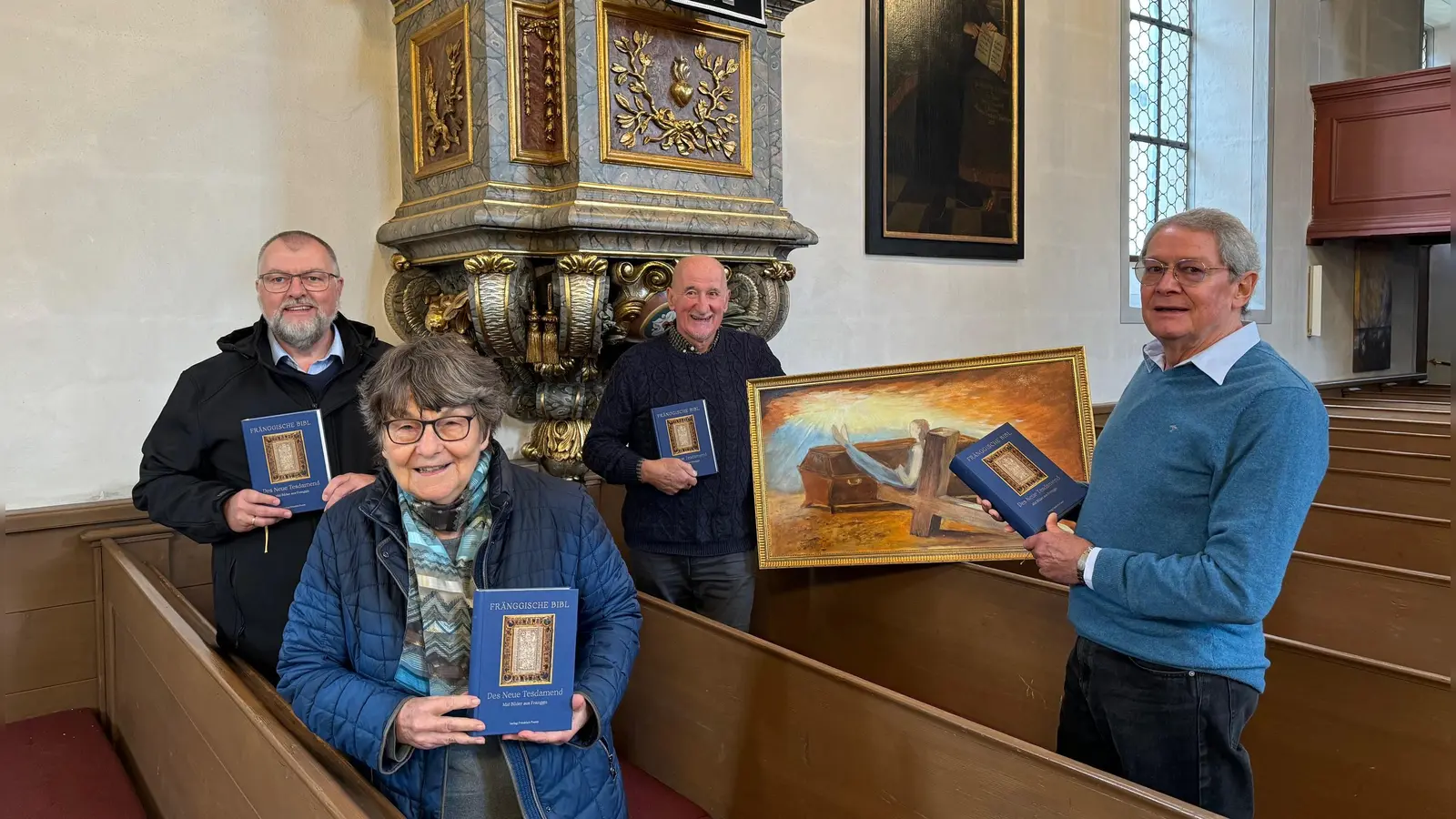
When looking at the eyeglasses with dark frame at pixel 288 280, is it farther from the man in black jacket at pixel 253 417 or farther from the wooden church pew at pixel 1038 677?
the wooden church pew at pixel 1038 677

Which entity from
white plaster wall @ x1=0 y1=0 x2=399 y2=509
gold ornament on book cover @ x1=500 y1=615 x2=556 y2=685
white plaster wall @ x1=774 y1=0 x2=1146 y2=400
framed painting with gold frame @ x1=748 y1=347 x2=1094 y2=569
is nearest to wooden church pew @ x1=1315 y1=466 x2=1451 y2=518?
framed painting with gold frame @ x1=748 y1=347 x2=1094 y2=569

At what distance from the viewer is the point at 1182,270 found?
1.90 metres

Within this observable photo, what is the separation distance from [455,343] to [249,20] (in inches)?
94.3

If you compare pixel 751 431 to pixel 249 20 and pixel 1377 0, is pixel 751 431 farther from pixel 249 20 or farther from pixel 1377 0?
pixel 1377 0

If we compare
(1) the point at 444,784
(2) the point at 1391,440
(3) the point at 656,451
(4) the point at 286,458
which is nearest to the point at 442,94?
(3) the point at 656,451

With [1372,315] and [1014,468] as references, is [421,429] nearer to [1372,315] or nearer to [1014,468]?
[1014,468]

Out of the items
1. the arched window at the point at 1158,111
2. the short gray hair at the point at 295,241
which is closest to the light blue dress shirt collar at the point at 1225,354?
the short gray hair at the point at 295,241

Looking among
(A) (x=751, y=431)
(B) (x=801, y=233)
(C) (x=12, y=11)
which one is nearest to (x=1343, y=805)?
(A) (x=751, y=431)

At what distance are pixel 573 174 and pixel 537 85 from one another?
0.35 meters

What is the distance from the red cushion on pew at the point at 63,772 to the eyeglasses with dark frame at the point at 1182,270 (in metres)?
2.74

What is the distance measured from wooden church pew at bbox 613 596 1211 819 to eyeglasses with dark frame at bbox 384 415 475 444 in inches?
34.5

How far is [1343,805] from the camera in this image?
7.06ft

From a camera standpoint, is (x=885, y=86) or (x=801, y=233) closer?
(x=801, y=233)

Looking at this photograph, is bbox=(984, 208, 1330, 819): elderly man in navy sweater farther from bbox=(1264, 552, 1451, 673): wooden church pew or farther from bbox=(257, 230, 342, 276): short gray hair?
bbox=(257, 230, 342, 276): short gray hair
